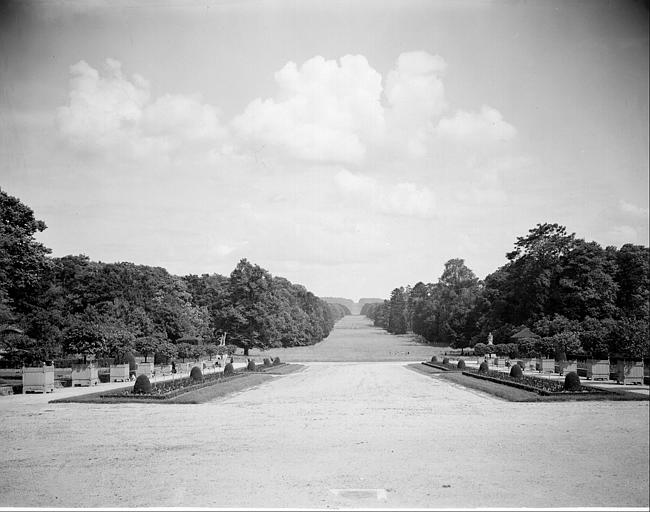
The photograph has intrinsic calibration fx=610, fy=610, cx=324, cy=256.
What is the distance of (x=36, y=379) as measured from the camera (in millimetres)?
29266

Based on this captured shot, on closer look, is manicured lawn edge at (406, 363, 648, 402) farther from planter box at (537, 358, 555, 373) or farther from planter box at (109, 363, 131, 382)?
planter box at (109, 363, 131, 382)

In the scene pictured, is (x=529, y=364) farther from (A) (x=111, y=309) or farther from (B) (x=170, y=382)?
(A) (x=111, y=309)

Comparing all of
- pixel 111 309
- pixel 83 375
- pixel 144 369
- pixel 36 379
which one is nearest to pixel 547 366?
pixel 144 369

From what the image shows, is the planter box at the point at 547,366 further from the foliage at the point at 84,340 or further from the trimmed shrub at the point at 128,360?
the foliage at the point at 84,340

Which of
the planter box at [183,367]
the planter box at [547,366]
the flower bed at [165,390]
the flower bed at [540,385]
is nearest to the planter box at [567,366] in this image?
the planter box at [547,366]

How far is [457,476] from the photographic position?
12.2 metres

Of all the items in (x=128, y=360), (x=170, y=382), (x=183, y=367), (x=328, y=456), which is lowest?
(x=183, y=367)

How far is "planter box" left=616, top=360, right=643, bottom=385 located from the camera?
3050 centimetres

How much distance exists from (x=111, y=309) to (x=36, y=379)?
21921 mm

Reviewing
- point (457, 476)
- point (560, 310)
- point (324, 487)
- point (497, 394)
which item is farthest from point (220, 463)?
point (560, 310)

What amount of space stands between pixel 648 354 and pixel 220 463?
86.0 ft

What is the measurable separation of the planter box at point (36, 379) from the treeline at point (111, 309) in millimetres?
4417

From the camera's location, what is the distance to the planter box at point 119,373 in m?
37.1

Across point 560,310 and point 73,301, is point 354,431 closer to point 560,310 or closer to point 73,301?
point 73,301
